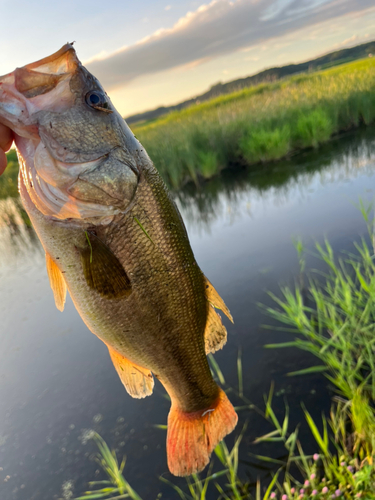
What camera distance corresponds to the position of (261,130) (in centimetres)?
1164

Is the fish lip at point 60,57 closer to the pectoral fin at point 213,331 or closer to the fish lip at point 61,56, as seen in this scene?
the fish lip at point 61,56

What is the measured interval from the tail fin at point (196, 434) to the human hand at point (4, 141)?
161cm

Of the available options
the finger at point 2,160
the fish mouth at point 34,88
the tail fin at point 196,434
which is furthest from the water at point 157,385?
the fish mouth at point 34,88

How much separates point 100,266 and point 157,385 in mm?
3419

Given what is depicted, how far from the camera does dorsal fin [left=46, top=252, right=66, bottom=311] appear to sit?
1583 mm

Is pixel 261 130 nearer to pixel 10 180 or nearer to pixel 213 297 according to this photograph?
pixel 10 180

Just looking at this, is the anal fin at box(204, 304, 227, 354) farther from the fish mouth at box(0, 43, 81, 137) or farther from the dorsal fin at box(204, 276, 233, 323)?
the fish mouth at box(0, 43, 81, 137)

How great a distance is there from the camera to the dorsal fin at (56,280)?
1583mm

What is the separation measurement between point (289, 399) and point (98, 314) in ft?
9.21

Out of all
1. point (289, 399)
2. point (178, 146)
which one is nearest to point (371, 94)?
point (178, 146)

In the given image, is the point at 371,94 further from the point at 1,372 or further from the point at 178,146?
the point at 1,372

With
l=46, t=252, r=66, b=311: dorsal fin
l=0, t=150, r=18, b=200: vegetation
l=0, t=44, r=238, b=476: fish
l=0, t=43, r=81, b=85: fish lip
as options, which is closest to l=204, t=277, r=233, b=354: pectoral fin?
l=0, t=44, r=238, b=476: fish

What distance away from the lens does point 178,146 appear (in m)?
11.8

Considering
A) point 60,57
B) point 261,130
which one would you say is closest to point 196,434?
point 60,57
